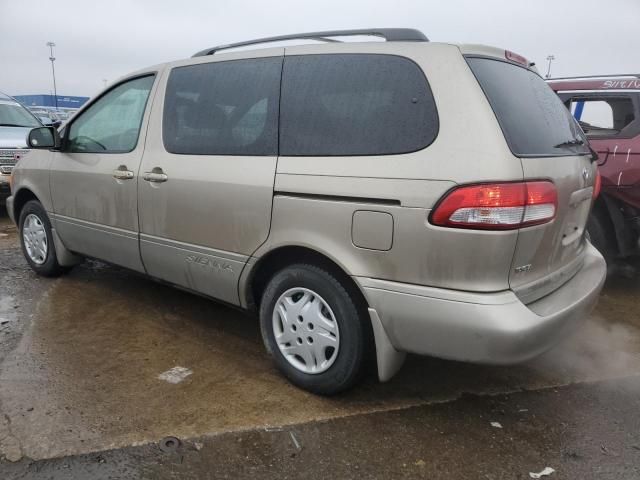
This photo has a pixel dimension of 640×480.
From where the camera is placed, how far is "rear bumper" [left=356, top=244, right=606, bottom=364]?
85.9 inches

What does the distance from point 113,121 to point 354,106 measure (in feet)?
6.89

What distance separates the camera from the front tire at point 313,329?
2.55m

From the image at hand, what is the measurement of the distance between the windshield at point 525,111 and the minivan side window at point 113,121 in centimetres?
228

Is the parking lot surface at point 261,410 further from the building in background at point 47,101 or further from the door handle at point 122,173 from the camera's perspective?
the building in background at point 47,101

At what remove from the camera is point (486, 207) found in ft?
7.01

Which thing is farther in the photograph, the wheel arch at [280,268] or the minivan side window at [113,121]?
the minivan side window at [113,121]

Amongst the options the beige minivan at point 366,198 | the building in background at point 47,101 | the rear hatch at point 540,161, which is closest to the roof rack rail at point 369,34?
the beige minivan at point 366,198

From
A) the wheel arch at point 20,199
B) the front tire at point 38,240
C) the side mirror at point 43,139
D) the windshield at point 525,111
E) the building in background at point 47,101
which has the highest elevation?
the building in background at point 47,101

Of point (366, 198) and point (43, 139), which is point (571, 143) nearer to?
point (366, 198)

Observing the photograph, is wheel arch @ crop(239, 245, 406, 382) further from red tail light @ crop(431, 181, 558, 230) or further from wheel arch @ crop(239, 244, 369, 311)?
red tail light @ crop(431, 181, 558, 230)

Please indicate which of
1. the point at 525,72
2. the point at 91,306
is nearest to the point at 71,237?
A: the point at 91,306

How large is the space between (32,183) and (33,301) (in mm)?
1030

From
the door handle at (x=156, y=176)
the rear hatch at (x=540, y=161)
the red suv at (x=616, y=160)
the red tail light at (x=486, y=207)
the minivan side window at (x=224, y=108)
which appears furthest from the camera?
the red suv at (x=616, y=160)

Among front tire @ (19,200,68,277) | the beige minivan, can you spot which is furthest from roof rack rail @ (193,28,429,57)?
front tire @ (19,200,68,277)
